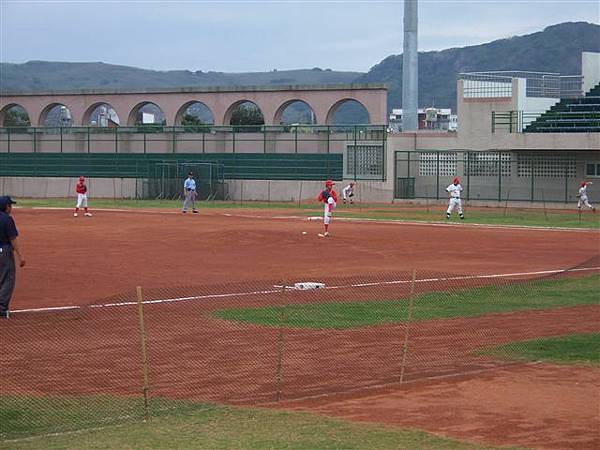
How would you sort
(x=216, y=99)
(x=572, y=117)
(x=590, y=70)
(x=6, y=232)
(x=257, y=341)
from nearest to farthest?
(x=257, y=341), (x=6, y=232), (x=572, y=117), (x=590, y=70), (x=216, y=99)

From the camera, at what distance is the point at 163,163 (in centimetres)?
8375

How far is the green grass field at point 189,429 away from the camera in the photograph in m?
10.9

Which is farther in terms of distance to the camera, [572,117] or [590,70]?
[590,70]

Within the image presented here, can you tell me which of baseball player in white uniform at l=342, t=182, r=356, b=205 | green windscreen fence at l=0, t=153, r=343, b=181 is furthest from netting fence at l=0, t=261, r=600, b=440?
green windscreen fence at l=0, t=153, r=343, b=181

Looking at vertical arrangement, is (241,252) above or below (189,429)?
above

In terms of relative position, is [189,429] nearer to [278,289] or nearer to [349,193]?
[278,289]

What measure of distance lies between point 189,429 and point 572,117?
57.5 m

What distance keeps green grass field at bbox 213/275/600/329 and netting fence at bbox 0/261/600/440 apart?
0.05 metres

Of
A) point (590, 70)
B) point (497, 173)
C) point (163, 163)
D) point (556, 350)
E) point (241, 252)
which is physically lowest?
point (556, 350)

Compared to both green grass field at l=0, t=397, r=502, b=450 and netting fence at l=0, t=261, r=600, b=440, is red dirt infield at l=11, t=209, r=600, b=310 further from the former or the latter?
green grass field at l=0, t=397, r=502, b=450

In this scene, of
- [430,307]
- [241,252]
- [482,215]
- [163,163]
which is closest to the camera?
[430,307]

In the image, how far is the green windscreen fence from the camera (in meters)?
78.8

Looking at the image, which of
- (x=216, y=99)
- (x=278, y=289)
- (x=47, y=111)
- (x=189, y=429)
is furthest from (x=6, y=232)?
(x=47, y=111)

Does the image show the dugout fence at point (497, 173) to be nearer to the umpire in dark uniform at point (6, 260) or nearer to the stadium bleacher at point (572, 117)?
the stadium bleacher at point (572, 117)
